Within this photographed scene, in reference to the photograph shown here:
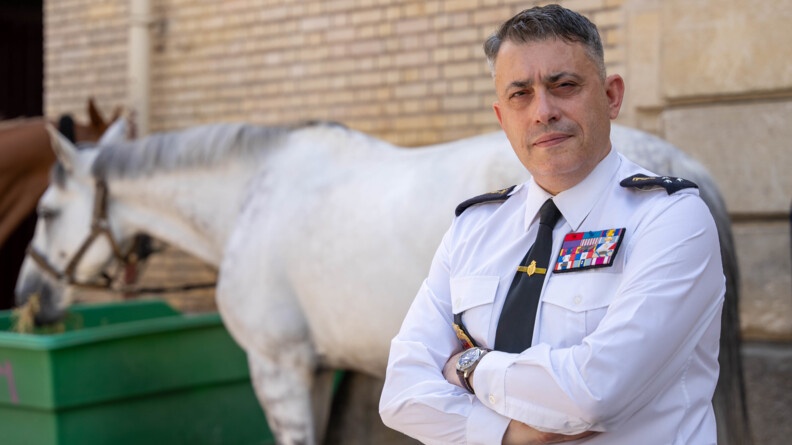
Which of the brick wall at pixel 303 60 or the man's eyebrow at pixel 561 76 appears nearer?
the man's eyebrow at pixel 561 76

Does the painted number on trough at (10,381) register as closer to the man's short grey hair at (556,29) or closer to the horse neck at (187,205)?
the horse neck at (187,205)

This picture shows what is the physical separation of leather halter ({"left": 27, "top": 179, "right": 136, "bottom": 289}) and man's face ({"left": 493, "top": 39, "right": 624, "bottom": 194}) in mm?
3332

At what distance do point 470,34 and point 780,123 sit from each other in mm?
1846

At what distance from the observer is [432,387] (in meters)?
1.76

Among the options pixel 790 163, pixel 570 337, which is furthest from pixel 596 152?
pixel 790 163

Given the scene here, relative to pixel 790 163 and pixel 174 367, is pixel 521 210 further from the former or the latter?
pixel 174 367

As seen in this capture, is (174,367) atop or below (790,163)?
below

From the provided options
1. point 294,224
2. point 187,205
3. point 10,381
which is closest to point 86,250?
point 187,205

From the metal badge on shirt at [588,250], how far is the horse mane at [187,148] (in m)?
2.67

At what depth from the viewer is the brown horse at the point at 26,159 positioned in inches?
242

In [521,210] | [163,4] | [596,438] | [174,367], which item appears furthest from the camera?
[163,4]

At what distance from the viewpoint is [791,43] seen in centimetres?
396

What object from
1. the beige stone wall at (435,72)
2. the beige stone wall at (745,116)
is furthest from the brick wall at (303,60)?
the beige stone wall at (745,116)

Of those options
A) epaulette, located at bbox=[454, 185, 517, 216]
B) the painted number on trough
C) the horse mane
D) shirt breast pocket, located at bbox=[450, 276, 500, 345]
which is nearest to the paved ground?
the horse mane
